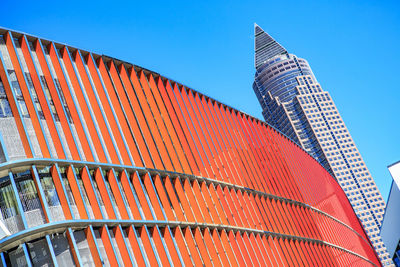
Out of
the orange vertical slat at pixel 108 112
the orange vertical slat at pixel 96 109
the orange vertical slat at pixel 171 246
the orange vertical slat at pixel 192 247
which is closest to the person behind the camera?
the orange vertical slat at pixel 171 246

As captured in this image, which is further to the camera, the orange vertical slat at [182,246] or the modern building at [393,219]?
the modern building at [393,219]

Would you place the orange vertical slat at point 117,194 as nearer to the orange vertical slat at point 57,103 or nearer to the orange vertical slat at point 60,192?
the orange vertical slat at point 57,103

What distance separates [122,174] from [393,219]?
38744mm

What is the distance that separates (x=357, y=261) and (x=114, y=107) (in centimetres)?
4908

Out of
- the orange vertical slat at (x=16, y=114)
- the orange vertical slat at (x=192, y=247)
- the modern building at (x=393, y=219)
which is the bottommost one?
the modern building at (x=393, y=219)

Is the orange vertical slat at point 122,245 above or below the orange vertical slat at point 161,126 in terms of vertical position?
below

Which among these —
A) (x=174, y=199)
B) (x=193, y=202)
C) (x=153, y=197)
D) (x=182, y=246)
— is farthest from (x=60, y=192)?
(x=193, y=202)

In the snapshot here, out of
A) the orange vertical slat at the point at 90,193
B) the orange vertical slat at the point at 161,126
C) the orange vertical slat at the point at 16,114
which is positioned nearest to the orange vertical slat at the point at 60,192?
the orange vertical slat at the point at 16,114

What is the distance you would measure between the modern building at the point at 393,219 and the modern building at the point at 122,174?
10.8m

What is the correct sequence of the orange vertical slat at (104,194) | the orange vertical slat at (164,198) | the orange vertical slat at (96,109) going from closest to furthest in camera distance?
the orange vertical slat at (104,194), the orange vertical slat at (96,109), the orange vertical slat at (164,198)

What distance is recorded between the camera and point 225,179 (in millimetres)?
42969

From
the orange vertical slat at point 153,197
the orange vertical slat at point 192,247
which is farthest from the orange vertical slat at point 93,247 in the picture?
the orange vertical slat at point 192,247

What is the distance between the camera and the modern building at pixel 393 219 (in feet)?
160

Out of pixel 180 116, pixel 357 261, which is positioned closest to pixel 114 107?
pixel 180 116
